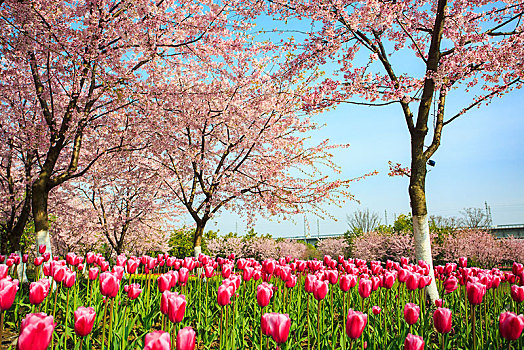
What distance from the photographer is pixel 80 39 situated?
289 inches

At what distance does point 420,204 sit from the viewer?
6801 mm

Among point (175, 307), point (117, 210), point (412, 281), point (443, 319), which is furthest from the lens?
point (117, 210)

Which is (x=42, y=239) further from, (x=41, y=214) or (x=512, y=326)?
(x=512, y=326)

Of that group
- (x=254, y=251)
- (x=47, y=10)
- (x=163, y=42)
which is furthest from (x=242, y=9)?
(x=254, y=251)

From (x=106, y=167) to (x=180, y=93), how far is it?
4.20m

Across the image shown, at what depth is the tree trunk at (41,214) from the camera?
24.0ft

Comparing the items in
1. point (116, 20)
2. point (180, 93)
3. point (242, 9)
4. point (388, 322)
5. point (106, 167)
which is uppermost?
point (242, 9)

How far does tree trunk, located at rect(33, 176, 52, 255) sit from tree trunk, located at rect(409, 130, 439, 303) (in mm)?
6964

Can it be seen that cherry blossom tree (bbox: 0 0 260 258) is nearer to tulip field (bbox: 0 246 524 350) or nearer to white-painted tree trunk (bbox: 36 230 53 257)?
white-painted tree trunk (bbox: 36 230 53 257)

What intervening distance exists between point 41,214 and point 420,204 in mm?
7479

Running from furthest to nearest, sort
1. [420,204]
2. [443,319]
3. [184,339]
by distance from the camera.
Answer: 1. [420,204]
2. [443,319]
3. [184,339]

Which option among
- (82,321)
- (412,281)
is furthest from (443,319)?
(82,321)

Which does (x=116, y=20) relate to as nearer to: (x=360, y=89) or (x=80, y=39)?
(x=80, y=39)

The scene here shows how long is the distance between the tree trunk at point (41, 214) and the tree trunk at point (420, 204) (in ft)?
22.8
